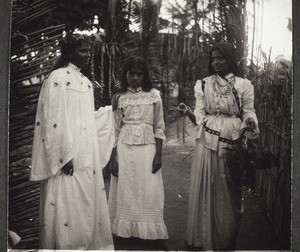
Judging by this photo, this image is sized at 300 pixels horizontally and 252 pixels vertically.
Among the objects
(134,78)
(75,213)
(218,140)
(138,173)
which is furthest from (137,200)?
(134,78)

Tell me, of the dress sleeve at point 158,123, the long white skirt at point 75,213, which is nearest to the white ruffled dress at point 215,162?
the dress sleeve at point 158,123

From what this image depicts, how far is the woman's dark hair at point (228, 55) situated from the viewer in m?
2.71

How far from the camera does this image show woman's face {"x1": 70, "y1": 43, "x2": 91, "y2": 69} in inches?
107

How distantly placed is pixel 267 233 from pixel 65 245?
1096 mm

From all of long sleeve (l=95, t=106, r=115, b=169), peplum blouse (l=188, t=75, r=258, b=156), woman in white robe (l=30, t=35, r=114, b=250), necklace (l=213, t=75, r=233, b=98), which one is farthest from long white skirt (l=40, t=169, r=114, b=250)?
necklace (l=213, t=75, r=233, b=98)

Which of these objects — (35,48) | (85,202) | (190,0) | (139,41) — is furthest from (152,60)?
(85,202)

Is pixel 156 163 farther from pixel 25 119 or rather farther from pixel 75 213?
pixel 25 119

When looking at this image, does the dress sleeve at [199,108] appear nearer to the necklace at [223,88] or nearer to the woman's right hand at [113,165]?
the necklace at [223,88]

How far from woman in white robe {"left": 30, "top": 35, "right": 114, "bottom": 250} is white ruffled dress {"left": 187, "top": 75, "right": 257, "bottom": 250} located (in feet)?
1.70

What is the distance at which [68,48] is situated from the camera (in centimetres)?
271

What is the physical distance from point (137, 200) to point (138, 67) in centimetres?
73

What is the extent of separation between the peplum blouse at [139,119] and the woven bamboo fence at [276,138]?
564 millimetres

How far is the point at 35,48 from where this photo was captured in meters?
2.67

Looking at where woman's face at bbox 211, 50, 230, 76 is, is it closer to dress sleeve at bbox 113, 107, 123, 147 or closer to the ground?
the ground
